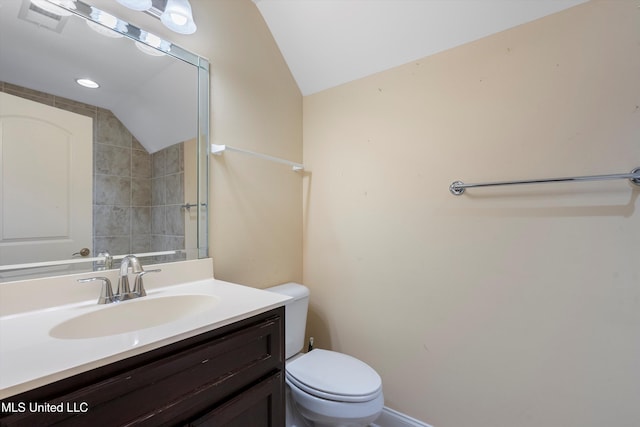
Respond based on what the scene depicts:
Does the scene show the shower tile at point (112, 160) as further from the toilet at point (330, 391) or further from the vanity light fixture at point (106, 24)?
the toilet at point (330, 391)

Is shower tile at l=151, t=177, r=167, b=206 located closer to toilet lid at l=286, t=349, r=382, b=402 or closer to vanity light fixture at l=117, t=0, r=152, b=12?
vanity light fixture at l=117, t=0, r=152, b=12

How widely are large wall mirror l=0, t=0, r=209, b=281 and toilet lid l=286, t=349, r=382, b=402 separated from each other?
27.0 inches

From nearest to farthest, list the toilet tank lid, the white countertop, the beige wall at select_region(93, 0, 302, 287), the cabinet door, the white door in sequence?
the white countertop, the cabinet door, the white door, the beige wall at select_region(93, 0, 302, 287), the toilet tank lid

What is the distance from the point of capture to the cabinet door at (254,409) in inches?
28.5

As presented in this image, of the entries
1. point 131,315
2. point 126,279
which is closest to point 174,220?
point 126,279

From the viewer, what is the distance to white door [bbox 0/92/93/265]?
33.2 inches

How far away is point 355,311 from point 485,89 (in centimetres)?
128

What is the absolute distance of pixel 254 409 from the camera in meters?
0.83

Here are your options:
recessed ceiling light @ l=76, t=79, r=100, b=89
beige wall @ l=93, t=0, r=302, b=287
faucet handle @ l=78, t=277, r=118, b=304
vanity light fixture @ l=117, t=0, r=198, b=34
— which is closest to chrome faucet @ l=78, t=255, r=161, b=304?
faucet handle @ l=78, t=277, r=118, b=304

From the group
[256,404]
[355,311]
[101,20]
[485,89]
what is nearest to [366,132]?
[485,89]

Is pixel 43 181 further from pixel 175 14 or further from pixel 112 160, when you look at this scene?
pixel 175 14

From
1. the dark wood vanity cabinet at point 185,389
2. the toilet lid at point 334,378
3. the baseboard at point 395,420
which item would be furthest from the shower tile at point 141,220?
the baseboard at point 395,420

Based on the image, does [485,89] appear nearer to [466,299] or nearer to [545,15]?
[545,15]

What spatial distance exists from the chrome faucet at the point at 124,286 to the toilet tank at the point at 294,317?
65 centimetres
